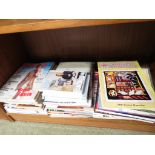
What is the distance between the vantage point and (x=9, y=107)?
0.73 meters

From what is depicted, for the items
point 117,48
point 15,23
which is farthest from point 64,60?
point 15,23

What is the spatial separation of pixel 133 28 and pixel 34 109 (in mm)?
621

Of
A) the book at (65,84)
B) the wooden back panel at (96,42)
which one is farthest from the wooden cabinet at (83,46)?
the book at (65,84)

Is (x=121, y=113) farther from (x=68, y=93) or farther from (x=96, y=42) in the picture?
(x=96, y=42)

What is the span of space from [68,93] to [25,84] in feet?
0.90

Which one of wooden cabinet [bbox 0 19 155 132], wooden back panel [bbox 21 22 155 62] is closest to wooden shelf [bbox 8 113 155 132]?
wooden cabinet [bbox 0 19 155 132]

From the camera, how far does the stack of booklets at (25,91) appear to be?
0.67 metres

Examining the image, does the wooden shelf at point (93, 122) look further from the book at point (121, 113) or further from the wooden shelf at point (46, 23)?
the wooden shelf at point (46, 23)

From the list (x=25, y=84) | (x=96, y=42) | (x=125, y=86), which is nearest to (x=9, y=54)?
(x=25, y=84)

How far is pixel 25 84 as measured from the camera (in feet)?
2.40

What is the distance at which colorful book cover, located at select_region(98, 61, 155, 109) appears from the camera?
574mm

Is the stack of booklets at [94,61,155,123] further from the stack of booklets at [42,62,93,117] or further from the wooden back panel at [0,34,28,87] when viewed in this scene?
the wooden back panel at [0,34,28,87]

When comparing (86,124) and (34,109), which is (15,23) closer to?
(34,109)

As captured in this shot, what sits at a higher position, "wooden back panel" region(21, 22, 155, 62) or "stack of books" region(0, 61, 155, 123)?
"wooden back panel" region(21, 22, 155, 62)
